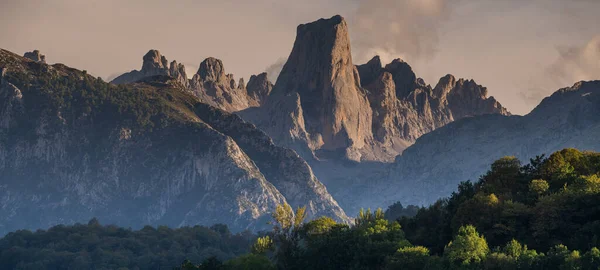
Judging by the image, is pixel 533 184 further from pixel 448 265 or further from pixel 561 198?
pixel 448 265

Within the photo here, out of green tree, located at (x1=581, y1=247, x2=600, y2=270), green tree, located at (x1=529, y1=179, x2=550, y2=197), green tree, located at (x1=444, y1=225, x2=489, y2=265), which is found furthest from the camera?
green tree, located at (x1=529, y1=179, x2=550, y2=197)

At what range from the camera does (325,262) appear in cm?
19862

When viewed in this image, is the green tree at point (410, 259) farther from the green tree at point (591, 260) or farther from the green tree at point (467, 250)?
the green tree at point (591, 260)

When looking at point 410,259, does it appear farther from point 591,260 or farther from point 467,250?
point 591,260

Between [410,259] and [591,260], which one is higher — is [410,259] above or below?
above

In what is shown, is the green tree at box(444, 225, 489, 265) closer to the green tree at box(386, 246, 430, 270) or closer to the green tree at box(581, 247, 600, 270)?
the green tree at box(386, 246, 430, 270)

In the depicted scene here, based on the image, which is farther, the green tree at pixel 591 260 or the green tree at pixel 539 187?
the green tree at pixel 539 187

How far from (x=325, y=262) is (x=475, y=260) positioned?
40.2m

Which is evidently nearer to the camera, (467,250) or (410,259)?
(467,250)

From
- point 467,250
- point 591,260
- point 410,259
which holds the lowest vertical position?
point 591,260

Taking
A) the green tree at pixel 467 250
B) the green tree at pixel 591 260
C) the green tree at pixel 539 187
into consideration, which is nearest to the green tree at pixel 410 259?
the green tree at pixel 467 250

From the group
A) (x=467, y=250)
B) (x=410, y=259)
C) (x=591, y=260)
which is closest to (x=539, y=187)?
(x=410, y=259)

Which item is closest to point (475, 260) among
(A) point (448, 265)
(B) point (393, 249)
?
(A) point (448, 265)

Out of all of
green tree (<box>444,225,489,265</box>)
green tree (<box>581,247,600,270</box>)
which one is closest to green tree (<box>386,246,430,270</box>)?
green tree (<box>444,225,489,265</box>)
